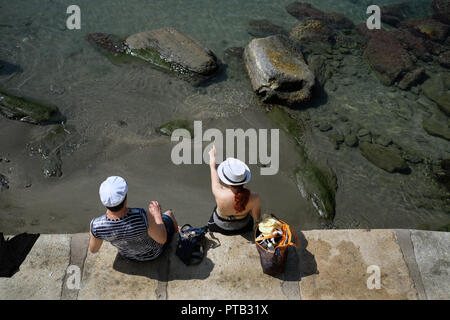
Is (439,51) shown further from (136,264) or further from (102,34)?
(136,264)

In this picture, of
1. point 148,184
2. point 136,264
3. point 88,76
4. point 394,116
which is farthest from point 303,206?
point 88,76

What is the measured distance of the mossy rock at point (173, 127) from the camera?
771cm

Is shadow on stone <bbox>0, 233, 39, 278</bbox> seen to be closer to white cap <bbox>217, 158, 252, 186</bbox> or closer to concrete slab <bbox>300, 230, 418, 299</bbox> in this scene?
white cap <bbox>217, 158, 252, 186</bbox>

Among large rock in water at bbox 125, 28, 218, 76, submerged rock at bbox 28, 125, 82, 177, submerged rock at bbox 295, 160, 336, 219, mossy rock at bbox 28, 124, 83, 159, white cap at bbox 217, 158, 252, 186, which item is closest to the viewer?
white cap at bbox 217, 158, 252, 186

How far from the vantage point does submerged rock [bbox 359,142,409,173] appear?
7.59 metres

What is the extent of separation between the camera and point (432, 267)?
4457mm

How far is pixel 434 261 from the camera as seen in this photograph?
4.52 meters

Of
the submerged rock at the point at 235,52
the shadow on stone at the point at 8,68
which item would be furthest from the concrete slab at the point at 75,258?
the submerged rock at the point at 235,52

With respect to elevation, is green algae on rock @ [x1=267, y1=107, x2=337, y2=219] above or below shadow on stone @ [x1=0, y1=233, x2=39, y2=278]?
below

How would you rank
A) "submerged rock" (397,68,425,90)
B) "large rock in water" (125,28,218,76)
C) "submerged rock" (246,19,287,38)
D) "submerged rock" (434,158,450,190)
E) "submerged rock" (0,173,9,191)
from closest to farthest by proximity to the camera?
"submerged rock" (0,173,9,191)
"submerged rock" (434,158,450,190)
"large rock in water" (125,28,218,76)
"submerged rock" (397,68,425,90)
"submerged rock" (246,19,287,38)

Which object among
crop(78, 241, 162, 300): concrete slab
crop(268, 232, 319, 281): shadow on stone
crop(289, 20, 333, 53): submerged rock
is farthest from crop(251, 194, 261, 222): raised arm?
crop(289, 20, 333, 53): submerged rock

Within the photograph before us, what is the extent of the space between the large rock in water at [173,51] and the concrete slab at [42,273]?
591 centimetres

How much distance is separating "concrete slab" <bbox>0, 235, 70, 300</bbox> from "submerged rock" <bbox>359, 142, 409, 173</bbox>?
6289 millimetres

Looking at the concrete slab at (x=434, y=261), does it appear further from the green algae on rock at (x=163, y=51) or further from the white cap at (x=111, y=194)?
the green algae on rock at (x=163, y=51)
